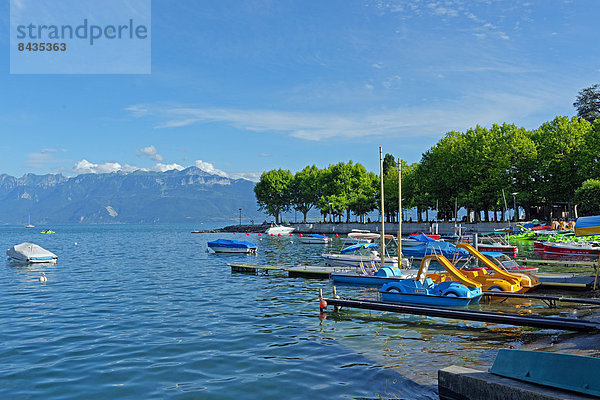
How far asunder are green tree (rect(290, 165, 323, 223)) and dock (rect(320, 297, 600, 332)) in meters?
107

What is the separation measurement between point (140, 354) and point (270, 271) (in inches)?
965

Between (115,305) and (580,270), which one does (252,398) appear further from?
(580,270)

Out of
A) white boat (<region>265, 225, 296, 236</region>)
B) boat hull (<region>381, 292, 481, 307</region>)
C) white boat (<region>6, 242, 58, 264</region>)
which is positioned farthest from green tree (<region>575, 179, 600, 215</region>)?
white boat (<region>265, 225, 296, 236</region>)

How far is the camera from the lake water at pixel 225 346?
12328 mm

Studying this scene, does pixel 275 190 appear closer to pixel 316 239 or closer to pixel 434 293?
pixel 316 239

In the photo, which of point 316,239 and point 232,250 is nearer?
point 232,250

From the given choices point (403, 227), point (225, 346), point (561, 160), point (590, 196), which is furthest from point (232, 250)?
point (561, 160)

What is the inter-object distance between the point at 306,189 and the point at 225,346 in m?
116

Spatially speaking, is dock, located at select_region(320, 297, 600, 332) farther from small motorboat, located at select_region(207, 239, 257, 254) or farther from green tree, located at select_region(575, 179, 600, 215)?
green tree, located at select_region(575, 179, 600, 215)

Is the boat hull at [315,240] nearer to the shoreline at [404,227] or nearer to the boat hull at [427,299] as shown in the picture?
the shoreline at [404,227]

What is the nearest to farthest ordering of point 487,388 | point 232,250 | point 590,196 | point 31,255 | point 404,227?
point 487,388 → point 31,255 → point 232,250 → point 590,196 → point 404,227

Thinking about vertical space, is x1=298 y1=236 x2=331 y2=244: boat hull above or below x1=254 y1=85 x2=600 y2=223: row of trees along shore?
below

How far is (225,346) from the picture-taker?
16.3 m

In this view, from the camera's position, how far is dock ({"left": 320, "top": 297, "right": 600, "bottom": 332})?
1557cm
